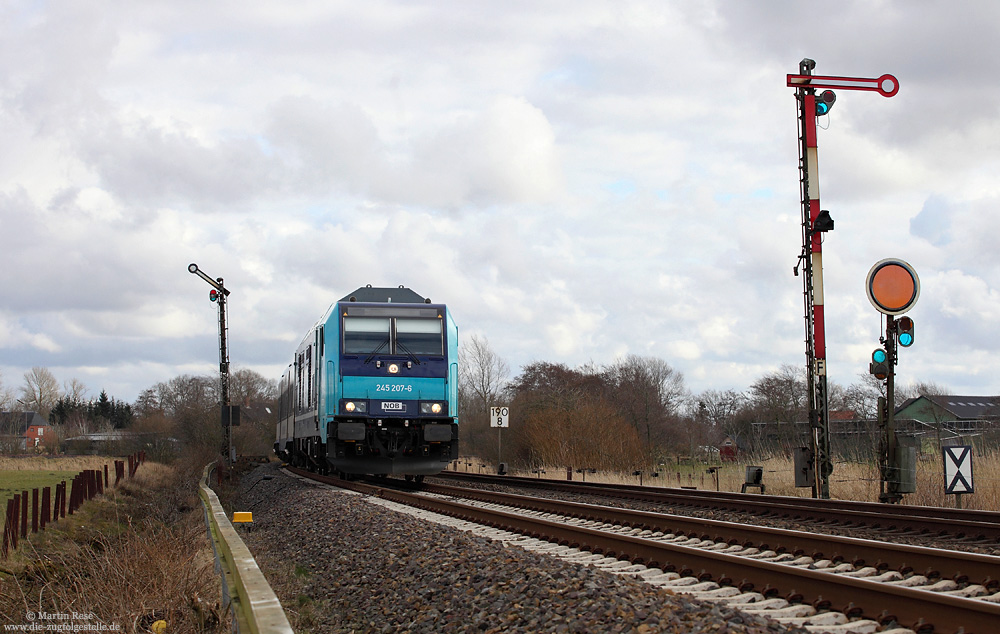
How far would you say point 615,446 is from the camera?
95.0 feet

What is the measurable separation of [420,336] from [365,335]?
1128mm

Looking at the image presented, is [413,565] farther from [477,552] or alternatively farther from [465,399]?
[465,399]

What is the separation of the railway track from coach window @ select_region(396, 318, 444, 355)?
7.81m

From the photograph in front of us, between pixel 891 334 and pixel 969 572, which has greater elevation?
pixel 891 334

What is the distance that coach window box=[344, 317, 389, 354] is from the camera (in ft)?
58.0

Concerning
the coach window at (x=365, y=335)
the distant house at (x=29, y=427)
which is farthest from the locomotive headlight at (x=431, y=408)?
the distant house at (x=29, y=427)

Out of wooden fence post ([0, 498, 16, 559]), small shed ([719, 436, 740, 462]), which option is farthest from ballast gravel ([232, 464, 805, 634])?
small shed ([719, 436, 740, 462])

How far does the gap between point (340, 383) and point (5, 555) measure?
701cm

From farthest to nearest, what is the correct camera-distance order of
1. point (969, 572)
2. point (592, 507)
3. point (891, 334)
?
point (891, 334)
point (592, 507)
point (969, 572)

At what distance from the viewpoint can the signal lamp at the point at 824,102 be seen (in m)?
16.7

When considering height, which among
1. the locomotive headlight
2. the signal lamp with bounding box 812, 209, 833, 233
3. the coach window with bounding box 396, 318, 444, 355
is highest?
the signal lamp with bounding box 812, 209, 833, 233

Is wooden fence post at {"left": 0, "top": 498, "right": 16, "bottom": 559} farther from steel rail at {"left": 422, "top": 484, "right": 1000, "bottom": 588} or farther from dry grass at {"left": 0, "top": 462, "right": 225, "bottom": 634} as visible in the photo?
steel rail at {"left": 422, "top": 484, "right": 1000, "bottom": 588}

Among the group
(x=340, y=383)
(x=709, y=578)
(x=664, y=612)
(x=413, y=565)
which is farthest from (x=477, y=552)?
(x=340, y=383)

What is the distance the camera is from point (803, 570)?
6012 millimetres
